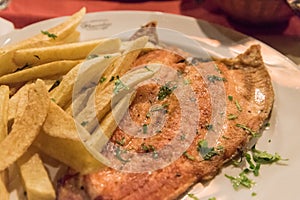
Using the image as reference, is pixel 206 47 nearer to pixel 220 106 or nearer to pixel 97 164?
pixel 220 106

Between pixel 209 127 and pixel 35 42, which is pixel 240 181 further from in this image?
pixel 35 42

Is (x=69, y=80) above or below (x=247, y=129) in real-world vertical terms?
above

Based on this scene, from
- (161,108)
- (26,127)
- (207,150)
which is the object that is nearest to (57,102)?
(26,127)

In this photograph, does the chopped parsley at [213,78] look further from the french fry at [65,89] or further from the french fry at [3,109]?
the french fry at [3,109]

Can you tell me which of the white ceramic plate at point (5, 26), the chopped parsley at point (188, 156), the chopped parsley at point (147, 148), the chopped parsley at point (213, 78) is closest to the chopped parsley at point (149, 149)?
the chopped parsley at point (147, 148)

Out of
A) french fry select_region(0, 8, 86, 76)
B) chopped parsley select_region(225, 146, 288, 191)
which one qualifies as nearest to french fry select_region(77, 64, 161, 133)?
french fry select_region(0, 8, 86, 76)
